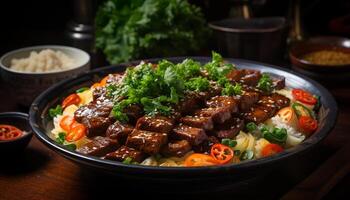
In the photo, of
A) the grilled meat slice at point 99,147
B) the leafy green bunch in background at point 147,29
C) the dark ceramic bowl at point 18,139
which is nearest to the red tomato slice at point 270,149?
the grilled meat slice at point 99,147

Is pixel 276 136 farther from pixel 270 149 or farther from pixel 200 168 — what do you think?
pixel 200 168

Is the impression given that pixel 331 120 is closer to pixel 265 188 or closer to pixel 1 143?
pixel 265 188

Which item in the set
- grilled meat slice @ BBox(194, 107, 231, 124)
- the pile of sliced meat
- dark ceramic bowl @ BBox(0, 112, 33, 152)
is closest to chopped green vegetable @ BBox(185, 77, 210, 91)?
the pile of sliced meat

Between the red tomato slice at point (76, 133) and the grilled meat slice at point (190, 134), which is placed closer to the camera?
the grilled meat slice at point (190, 134)

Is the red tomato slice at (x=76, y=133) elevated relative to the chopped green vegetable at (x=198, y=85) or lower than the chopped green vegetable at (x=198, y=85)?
lower

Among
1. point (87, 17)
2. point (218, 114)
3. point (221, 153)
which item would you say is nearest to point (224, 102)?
point (218, 114)

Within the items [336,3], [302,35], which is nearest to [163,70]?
[302,35]

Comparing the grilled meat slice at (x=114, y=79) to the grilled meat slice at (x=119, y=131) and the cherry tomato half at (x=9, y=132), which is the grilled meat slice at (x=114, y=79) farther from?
the cherry tomato half at (x=9, y=132)
